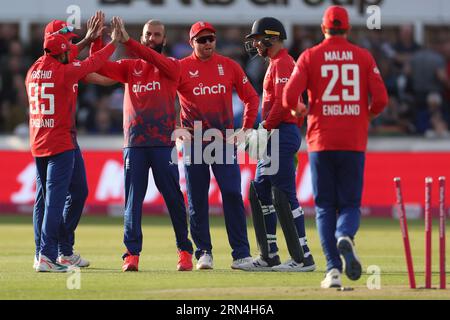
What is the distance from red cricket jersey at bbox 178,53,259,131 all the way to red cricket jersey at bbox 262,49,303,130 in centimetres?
49

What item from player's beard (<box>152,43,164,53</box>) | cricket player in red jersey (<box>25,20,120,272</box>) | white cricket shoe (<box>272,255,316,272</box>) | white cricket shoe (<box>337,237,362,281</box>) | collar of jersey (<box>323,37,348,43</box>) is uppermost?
player's beard (<box>152,43,164,53</box>)

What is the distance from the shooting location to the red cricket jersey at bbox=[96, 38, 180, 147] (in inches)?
547

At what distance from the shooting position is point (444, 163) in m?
23.3

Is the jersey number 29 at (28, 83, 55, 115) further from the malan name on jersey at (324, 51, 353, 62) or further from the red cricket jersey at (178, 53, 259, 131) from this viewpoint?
the malan name on jersey at (324, 51, 353, 62)

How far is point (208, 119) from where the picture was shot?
46.8ft

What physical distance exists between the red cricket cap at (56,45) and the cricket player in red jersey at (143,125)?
0.53 metres

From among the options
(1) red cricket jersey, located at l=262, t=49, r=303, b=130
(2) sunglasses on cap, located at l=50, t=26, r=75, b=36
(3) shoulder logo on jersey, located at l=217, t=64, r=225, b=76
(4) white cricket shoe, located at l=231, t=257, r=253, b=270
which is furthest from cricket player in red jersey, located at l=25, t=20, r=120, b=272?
(4) white cricket shoe, located at l=231, t=257, r=253, b=270

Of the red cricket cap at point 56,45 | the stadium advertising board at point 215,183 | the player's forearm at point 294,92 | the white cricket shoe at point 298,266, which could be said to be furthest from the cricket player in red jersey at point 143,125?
the stadium advertising board at point 215,183

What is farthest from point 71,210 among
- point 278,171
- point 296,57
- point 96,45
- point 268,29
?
point 296,57

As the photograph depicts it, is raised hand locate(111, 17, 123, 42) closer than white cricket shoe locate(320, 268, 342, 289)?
No

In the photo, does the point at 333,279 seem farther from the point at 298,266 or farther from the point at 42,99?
the point at 42,99

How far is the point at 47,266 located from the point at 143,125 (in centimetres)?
186

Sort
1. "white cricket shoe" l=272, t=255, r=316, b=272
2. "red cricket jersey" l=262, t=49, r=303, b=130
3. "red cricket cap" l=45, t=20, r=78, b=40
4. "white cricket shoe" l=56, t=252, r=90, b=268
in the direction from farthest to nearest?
"white cricket shoe" l=56, t=252, r=90, b=268 < "white cricket shoe" l=272, t=255, r=316, b=272 < "red cricket cap" l=45, t=20, r=78, b=40 < "red cricket jersey" l=262, t=49, r=303, b=130
